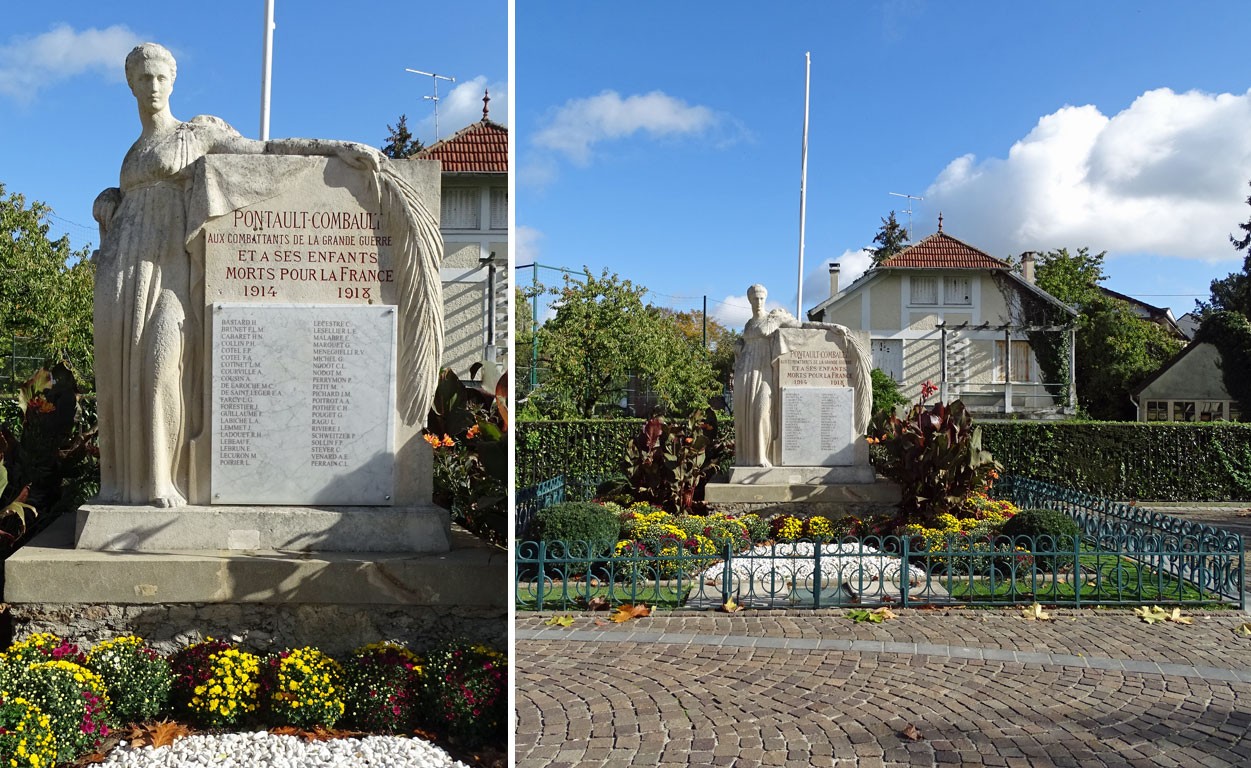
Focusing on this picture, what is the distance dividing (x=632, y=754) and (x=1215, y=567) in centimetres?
631

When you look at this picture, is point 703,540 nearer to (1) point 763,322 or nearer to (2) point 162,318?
(1) point 763,322

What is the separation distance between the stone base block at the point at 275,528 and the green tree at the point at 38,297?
18.8 m

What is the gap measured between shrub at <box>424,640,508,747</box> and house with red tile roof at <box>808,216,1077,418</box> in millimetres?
32459

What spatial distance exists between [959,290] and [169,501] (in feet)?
114

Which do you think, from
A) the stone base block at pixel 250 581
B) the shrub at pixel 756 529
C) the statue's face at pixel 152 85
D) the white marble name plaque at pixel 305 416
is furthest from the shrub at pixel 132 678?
the shrub at pixel 756 529

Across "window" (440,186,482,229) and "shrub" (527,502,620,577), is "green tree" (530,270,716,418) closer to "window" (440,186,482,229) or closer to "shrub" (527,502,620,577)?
"window" (440,186,482,229)

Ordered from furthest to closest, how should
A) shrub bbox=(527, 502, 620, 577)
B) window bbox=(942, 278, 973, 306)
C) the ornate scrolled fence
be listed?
window bbox=(942, 278, 973, 306) < shrub bbox=(527, 502, 620, 577) < the ornate scrolled fence

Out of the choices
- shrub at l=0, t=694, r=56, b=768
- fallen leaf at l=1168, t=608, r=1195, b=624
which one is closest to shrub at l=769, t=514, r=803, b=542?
fallen leaf at l=1168, t=608, r=1195, b=624

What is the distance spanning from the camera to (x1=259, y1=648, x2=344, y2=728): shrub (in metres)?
4.05

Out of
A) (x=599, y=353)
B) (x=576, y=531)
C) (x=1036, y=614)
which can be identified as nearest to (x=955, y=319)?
(x=599, y=353)

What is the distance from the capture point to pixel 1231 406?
34.3 meters

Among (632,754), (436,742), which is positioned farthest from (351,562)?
(632,754)

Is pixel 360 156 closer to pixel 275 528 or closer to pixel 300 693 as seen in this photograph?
pixel 275 528

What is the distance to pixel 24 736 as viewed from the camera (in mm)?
3529
